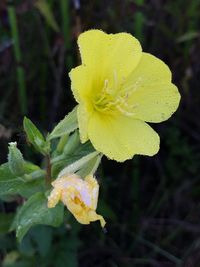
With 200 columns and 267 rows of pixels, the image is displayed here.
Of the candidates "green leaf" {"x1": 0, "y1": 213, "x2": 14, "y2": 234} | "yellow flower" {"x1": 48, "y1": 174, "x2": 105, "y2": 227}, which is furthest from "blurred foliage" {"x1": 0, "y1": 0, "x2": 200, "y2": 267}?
"yellow flower" {"x1": 48, "y1": 174, "x2": 105, "y2": 227}

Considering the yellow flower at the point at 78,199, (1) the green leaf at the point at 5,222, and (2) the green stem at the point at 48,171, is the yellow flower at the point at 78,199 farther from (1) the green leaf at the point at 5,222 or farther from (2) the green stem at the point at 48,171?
(1) the green leaf at the point at 5,222

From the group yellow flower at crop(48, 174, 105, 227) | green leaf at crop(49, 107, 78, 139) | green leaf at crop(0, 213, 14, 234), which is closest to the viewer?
yellow flower at crop(48, 174, 105, 227)

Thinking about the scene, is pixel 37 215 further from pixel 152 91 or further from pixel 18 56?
pixel 18 56

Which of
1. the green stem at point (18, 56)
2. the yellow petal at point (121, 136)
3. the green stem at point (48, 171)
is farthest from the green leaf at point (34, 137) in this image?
the green stem at point (18, 56)

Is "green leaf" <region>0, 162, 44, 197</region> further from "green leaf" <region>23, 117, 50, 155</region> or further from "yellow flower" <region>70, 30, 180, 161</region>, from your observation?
"yellow flower" <region>70, 30, 180, 161</region>

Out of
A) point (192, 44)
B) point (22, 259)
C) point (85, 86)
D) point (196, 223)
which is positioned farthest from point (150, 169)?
point (85, 86)

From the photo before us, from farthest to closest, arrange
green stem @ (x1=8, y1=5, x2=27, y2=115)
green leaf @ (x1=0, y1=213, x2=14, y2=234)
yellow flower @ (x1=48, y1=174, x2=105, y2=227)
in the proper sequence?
green stem @ (x1=8, y1=5, x2=27, y2=115)
green leaf @ (x1=0, y1=213, x2=14, y2=234)
yellow flower @ (x1=48, y1=174, x2=105, y2=227)

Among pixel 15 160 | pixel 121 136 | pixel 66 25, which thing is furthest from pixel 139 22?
pixel 15 160
